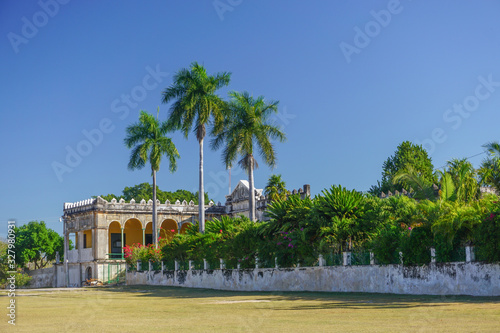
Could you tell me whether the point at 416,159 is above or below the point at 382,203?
above

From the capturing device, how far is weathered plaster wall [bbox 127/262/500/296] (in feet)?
61.3

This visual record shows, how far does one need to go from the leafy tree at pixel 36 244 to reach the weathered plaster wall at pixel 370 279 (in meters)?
47.2

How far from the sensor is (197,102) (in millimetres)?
40188

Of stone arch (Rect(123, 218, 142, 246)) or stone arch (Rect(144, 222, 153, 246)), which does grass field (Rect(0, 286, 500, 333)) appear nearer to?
stone arch (Rect(144, 222, 153, 246))

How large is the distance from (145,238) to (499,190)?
1547 inches

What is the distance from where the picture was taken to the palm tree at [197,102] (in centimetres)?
4003

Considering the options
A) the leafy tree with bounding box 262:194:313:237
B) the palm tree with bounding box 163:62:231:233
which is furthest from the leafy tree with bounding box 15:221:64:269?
the leafy tree with bounding box 262:194:313:237

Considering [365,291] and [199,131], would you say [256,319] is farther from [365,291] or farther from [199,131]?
[199,131]

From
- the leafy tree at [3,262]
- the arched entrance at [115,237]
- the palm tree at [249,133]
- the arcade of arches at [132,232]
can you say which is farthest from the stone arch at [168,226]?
the palm tree at [249,133]

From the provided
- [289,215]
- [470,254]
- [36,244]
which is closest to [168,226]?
[36,244]

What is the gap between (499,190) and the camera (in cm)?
2912

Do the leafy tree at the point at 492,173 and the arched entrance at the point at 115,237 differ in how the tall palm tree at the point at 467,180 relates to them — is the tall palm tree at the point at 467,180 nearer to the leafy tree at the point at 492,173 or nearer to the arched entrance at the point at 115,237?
the leafy tree at the point at 492,173

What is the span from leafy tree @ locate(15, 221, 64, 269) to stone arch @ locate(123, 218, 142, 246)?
2151 cm

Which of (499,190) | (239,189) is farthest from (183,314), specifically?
(239,189)
